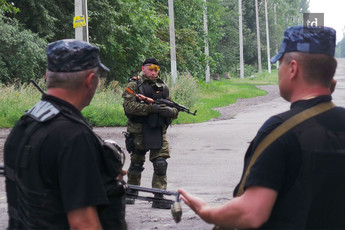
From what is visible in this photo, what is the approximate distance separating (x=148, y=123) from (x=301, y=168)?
622 cm

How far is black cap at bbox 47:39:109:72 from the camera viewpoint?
288 cm

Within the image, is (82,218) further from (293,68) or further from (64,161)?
(293,68)

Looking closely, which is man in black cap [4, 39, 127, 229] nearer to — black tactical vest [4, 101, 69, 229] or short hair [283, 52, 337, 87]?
black tactical vest [4, 101, 69, 229]

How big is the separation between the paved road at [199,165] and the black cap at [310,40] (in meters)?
4.62

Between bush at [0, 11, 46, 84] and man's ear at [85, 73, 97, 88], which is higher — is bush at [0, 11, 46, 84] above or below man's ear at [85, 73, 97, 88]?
below

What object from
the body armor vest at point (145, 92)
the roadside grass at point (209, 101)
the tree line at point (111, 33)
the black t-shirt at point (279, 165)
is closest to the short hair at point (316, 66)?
the black t-shirt at point (279, 165)

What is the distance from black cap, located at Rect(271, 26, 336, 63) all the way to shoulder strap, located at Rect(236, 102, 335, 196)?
0.23 metres

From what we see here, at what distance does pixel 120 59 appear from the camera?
1258 inches

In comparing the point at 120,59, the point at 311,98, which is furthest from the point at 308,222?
the point at 120,59

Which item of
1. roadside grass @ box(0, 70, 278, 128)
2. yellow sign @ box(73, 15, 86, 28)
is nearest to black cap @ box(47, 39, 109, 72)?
yellow sign @ box(73, 15, 86, 28)

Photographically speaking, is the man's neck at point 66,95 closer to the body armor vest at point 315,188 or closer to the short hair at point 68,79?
the short hair at point 68,79

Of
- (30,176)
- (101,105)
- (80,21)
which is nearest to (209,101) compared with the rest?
(101,105)

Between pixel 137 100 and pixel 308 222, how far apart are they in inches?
246

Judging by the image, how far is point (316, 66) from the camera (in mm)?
2803
